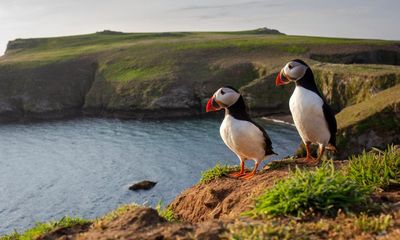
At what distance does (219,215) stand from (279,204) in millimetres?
3661

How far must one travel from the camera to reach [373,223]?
282 inches

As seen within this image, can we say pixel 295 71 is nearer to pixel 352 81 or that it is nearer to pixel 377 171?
pixel 377 171

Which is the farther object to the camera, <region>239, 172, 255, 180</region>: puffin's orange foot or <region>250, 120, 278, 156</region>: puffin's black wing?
<region>250, 120, 278, 156</region>: puffin's black wing

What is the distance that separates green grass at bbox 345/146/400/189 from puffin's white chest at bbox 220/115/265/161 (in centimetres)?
310

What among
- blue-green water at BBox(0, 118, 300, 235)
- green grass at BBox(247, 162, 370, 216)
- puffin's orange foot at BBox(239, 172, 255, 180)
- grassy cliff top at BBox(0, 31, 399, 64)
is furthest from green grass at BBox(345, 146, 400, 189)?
grassy cliff top at BBox(0, 31, 399, 64)

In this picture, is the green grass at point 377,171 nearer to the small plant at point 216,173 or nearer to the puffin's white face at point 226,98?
the puffin's white face at point 226,98

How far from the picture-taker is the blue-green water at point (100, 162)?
40381mm

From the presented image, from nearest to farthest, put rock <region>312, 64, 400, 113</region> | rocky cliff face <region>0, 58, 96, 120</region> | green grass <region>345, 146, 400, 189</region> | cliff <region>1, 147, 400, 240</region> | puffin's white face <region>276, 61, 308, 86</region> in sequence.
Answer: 1. cliff <region>1, 147, 400, 240</region>
2. green grass <region>345, 146, 400, 189</region>
3. puffin's white face <region>276, 61, 308, 86</region>
4. rock <region>312, 64, 400, 113</region>
5. rocky cliff face <region>0, 58, 96, 120</region>

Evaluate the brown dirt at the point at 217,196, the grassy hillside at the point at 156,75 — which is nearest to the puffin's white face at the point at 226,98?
the brown dirt at the point at 217,196

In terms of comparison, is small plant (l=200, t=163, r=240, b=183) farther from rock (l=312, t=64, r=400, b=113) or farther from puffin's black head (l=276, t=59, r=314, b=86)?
rock (l=312, t=64, r=400, b=113)

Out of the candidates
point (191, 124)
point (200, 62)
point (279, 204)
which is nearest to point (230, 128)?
point (279, 204)

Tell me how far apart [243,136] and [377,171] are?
12.5ft

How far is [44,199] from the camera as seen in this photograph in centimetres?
4250

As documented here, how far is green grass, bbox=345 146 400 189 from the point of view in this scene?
32.0ft
